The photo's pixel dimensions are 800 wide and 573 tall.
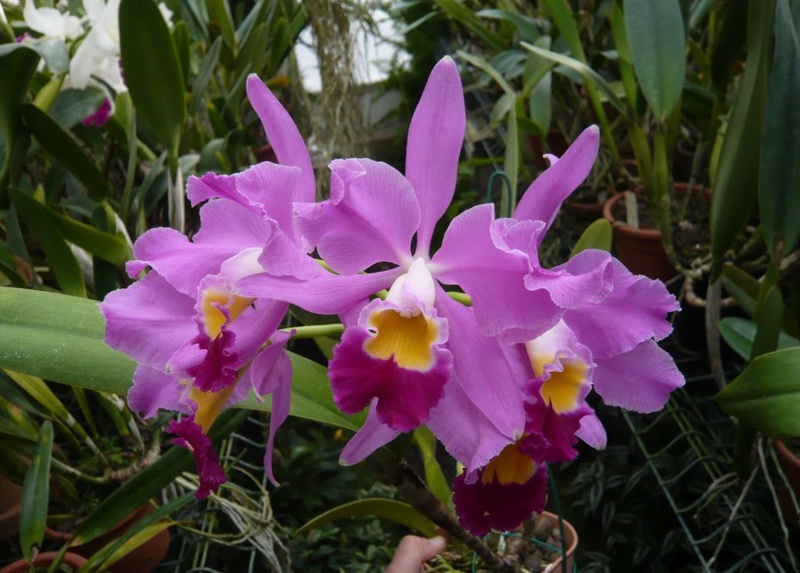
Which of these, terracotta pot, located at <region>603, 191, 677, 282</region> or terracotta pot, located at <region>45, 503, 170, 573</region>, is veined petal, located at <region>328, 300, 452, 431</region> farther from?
terracotta pot, located at <region>603, 191, 677, 282</region>

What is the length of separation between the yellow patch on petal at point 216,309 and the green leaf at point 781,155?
627 mm

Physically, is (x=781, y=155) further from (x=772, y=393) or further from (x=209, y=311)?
(x=209, y=311)

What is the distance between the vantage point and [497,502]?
0.47 meters

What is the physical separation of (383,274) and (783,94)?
0.58m

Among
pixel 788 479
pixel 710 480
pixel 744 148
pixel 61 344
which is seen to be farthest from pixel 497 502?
pixel 710 480

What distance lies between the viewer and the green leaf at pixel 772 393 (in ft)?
2.00

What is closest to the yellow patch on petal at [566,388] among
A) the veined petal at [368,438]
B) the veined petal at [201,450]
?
the veined petal at [368,438]

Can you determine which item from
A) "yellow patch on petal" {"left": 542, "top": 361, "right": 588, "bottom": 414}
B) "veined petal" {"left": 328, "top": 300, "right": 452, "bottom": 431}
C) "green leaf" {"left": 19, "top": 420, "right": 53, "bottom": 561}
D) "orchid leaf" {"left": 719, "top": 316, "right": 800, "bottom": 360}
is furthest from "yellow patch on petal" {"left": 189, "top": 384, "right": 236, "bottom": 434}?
"orchid leaf" {"left": 719, "top": 316, "right": 800, "bottom": 360}

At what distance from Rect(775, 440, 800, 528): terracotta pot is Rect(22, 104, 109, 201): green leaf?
98 cm

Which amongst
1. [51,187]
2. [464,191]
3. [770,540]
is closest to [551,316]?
[770,540]

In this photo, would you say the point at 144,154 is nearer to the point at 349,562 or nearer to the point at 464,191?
the point at 349,562

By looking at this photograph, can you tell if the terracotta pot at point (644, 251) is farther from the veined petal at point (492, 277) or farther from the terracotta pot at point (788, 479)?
the veined petal at point (492, 277)

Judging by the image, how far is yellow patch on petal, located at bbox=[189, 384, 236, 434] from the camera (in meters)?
0.46

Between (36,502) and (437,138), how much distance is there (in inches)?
25.9
